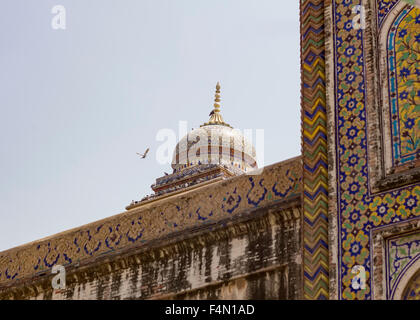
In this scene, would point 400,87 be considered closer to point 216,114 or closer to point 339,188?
point 339,188

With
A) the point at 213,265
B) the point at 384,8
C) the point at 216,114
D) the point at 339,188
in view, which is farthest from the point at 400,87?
the point at 216,114

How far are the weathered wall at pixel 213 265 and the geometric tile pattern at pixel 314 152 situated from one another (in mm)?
281

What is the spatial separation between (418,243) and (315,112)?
1673 millimetres

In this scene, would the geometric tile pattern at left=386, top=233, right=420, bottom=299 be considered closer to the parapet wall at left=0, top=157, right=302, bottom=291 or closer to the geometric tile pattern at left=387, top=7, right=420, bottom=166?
the geometric tile pattern at left=387, top=7, right=420, bottom=166

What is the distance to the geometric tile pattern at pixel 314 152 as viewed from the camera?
7.85m

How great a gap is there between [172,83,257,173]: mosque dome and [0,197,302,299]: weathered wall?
610 centimetres

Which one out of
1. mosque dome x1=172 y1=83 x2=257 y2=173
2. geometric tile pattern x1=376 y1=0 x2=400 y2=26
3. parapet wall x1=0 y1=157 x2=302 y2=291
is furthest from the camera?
mosque dome x1=172 y1=83 x2=257 y2=173

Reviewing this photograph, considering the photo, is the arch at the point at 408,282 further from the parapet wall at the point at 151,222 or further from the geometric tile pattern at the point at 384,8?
the geometric tile pattern at the point at 384,8

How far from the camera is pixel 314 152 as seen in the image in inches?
330

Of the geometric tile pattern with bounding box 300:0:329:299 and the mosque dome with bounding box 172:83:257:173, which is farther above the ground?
the mosque dome with bounding box 172:83:257:173

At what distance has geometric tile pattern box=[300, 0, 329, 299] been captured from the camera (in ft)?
25.7
